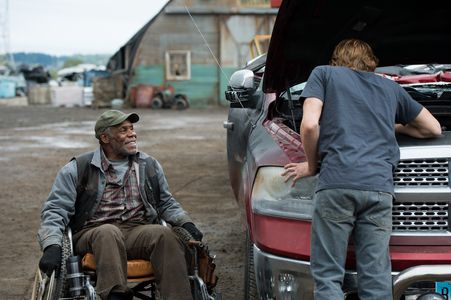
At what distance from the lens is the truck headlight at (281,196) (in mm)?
3207

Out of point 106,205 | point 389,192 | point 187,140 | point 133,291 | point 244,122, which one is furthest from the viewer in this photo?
point 187,140

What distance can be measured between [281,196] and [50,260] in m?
1.19

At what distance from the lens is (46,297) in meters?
3.72

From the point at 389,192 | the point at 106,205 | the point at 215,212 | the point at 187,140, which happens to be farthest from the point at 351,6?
the point at 187,140

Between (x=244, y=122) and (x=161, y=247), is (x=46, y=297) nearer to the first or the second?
(x=161, y=247)

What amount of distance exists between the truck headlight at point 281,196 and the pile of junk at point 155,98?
24.0 metres

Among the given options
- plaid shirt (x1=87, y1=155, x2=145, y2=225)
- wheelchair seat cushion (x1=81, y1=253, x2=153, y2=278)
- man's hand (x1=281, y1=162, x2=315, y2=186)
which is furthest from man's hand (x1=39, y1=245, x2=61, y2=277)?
man's hand (x1=281, y1=162, x2=315, y2=186)

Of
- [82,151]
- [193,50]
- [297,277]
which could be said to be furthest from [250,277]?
[193,50]

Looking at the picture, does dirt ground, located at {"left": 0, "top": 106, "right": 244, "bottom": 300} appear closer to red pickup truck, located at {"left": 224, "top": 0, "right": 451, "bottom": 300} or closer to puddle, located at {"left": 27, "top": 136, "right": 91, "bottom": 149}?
puddle, located at {"left": 27, "top": 136, "right": 91, "bottom": 149}

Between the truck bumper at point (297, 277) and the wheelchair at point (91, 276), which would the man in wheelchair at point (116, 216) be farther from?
the truck bumper at point (297, 277)

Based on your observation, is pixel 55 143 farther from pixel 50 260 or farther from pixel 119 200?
pixel 50 260

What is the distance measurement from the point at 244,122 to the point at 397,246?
2.34m

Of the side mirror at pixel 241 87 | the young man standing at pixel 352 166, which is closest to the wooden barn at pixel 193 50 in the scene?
the side mirror at pixel 241 87

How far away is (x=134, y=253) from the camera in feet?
12.5
